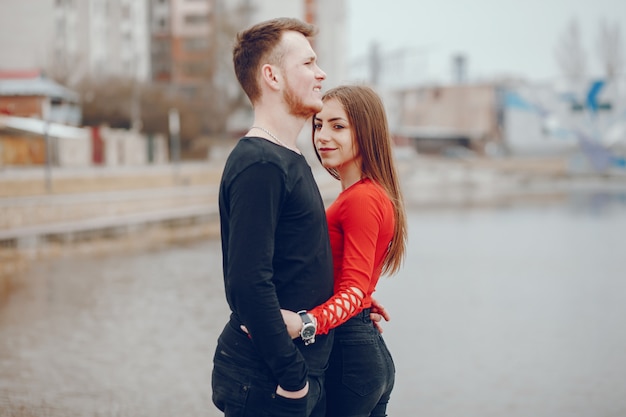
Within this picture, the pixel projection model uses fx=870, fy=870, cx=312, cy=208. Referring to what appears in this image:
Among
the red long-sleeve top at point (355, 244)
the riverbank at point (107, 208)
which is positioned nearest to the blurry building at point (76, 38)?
the riverbank at point (107, 208)

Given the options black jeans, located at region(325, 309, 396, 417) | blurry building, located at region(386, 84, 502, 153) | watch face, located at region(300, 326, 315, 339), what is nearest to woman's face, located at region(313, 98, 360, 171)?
black jeans, located at region(325, 309, 396, 417)

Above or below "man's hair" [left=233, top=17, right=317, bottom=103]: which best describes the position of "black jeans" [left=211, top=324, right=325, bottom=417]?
below

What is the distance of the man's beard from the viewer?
9.28ft

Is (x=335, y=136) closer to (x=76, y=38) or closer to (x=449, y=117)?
(x=76, y=38)

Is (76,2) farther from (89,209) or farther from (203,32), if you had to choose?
(89,209)

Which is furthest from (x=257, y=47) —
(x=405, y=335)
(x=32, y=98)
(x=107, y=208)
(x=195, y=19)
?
(x=195, y=19)

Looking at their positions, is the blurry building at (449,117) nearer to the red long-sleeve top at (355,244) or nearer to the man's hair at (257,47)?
the red long-sleeve top at (355,244)

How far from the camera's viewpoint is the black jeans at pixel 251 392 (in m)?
2.73

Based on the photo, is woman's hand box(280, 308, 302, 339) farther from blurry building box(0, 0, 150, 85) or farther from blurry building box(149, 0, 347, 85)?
blurry building box(149, 0, 347, 85)

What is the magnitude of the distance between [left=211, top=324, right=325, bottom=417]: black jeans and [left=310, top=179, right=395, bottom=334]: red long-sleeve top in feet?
0.74

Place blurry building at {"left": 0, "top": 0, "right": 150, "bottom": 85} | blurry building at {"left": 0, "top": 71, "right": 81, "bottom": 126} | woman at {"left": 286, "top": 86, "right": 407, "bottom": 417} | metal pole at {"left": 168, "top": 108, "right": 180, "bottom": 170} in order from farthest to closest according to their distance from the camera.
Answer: blurry building at {"left": 0, "top": 0, "right": 150, "bottom": 85} < blurry building at {"left": 0, "top": 71, "right": 81, "bottom": 126} < metal pole at {"left": 168, "top": 108, "right": 180, "bottom": 170} < woman at {"left": 286, "top": 86, "right": 407, "bottom": 417}

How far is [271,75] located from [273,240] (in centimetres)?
55

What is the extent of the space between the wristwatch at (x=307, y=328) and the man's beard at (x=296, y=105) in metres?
0.65

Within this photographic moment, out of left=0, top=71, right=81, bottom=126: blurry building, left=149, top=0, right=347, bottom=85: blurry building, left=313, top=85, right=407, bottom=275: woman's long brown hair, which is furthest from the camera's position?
left=149, top=0, right=347, bottom=85: blurry building
